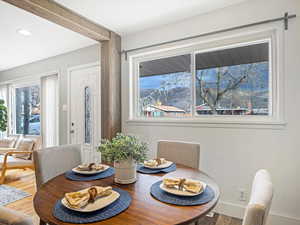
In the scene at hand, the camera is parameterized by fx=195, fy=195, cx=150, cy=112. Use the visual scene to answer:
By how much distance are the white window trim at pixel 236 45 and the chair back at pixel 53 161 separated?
121cm

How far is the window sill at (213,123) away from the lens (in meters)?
2.02

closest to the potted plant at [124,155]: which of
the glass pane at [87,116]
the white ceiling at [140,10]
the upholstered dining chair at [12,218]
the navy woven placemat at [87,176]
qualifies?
the navy woven placemat at [87,176]

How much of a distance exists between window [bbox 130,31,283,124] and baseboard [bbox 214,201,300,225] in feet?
3.13

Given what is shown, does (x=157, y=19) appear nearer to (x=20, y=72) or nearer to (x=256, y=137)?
(x=256, y=137)

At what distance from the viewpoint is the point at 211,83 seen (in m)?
2.49

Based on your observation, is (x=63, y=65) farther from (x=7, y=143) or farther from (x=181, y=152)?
(x=181, y=152)

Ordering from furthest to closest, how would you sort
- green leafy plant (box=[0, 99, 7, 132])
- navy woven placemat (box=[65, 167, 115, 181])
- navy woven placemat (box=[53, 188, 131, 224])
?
green leafy plant (box=[0, 99, 7, 132]) → navy woven placemat (box=[65, 167, 115, 181]) → navy woven placemat (box=[53, 188, 131, 224])

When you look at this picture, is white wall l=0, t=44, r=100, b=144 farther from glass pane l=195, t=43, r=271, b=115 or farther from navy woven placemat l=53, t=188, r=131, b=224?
navy woven placemat l=53, t=188, r=131, b=224

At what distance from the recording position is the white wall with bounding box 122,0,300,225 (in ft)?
6.30

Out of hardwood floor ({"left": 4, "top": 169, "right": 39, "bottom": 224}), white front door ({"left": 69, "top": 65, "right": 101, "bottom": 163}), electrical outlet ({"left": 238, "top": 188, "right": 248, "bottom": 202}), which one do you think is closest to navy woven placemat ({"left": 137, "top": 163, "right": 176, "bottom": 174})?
electrical outlet ({"left": 238, "top": 188, "right": 248, "bottom": 202})

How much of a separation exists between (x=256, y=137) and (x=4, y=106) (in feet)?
18.6

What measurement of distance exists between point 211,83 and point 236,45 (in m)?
0.52

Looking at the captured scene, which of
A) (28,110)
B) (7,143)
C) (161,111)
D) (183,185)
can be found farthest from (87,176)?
(28,110)

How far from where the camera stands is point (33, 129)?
4.73 metres
